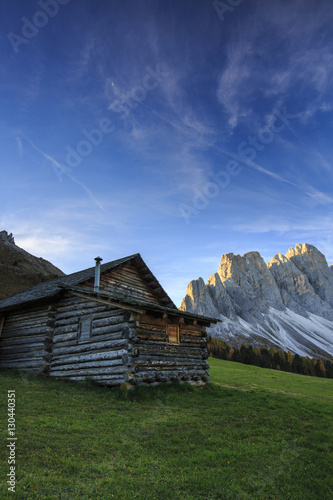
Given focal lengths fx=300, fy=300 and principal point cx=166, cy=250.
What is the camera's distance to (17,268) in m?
71.8

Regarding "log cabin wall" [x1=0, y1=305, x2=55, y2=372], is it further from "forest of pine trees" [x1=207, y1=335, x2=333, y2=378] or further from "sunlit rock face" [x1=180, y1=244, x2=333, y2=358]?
"sunlit rock face" [x1=180, y1=244, x2=333, y2=358]

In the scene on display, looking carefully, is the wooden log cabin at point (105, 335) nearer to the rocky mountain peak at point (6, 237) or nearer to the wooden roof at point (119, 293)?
the wooden roof at point (119, 293)

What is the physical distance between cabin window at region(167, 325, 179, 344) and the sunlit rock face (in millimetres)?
95871

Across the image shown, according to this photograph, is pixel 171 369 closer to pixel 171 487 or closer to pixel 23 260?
pixel 171 487

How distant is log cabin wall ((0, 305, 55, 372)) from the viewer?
16.8 metres

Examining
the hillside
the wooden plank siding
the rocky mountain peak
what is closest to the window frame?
the wooden plank siding

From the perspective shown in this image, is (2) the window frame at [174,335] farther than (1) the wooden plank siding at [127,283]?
No

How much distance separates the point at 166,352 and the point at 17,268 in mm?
66878

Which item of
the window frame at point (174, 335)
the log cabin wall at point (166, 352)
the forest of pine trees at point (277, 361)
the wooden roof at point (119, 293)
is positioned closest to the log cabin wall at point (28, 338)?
the wooden roof at point (119, 293)

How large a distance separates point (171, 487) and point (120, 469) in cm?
111

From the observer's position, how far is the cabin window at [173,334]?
1586cm

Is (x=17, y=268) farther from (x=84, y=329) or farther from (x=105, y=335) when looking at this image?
(x=105, y=335)

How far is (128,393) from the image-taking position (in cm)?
1231

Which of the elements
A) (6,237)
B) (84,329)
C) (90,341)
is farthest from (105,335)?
(6,237)
